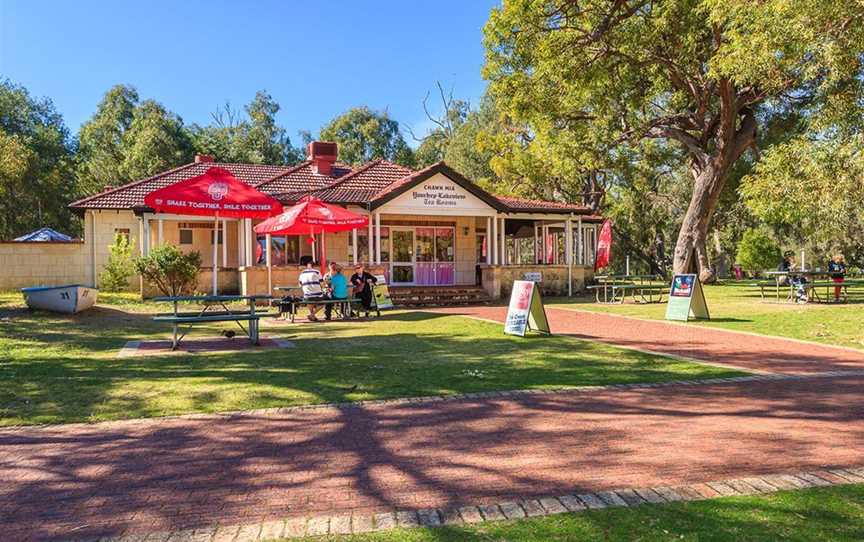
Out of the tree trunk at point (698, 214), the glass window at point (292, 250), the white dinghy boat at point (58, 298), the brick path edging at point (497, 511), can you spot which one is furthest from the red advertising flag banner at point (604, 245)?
the brick path edging at point (497, 511)

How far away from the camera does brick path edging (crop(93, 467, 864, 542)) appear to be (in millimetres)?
3250

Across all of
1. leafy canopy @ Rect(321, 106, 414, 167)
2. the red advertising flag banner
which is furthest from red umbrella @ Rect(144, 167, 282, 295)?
leafy canopy @ Rect(321, 106, 414, 167)

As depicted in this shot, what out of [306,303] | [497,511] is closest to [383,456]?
[497,511]

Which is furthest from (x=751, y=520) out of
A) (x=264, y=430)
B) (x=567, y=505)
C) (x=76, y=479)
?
(x=76, y=479)

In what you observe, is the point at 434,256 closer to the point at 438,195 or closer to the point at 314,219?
the point at 438,195

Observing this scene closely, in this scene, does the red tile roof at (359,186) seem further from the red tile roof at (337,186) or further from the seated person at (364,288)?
the seated person at (364,288)

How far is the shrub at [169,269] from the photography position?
17.8 m

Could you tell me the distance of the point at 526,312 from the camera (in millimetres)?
11031

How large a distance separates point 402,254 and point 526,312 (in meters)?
12.6

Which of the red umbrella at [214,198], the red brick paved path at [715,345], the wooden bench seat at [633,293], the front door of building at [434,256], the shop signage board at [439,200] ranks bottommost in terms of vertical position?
the red brick paved path at [715,345]

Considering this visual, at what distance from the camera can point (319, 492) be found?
3.86 meters

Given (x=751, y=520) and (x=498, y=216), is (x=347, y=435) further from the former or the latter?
(x=498, y=216)

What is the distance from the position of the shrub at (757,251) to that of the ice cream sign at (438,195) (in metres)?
24.0

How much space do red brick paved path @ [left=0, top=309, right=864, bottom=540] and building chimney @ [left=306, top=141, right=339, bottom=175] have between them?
826 inches
